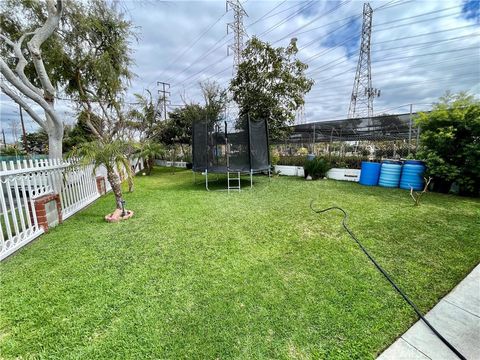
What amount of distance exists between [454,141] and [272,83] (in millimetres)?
6022

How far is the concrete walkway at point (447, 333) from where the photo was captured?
1.22m

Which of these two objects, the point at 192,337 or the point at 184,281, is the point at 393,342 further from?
the point at 184,281

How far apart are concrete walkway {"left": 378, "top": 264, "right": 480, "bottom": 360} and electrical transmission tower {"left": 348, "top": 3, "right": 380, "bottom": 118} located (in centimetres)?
1530

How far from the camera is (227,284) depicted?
6.23ft

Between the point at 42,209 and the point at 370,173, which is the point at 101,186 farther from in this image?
the point at 370,173

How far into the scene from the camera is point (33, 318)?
1.56 m

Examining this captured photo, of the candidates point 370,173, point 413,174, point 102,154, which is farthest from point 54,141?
point 413,174

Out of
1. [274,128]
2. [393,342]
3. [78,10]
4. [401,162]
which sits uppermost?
[78,10]

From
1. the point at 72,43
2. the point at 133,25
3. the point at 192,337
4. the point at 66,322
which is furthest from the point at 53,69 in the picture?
the point at 192,337

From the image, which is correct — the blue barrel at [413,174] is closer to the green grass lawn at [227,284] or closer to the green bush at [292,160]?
the green grass lawn at [227,284]

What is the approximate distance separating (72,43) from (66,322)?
7421 millimetres

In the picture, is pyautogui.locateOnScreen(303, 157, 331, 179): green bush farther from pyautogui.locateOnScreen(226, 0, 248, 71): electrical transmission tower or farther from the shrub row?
pyautogui.locateOnScreen(226, 0, 248, 71): electrical transmission tower

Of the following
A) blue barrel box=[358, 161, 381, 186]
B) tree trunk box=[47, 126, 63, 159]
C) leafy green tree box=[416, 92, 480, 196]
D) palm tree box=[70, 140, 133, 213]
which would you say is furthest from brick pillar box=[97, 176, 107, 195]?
leafy green tree box=[416, 92, 480, 196]

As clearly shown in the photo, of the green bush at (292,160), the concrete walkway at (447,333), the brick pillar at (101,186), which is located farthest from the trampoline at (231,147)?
the concrete walkway at (447,333)
